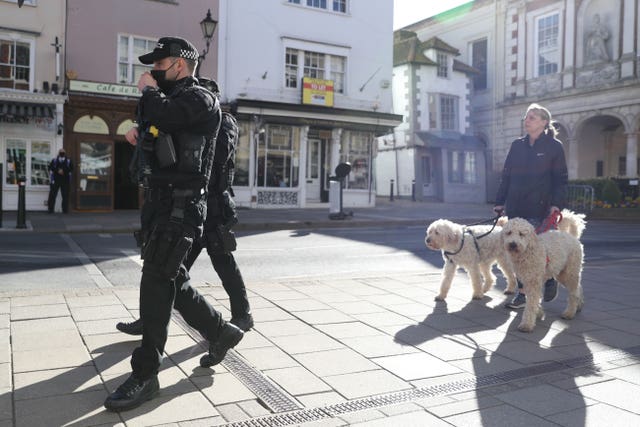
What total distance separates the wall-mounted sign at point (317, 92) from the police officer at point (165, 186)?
1983 centimetres

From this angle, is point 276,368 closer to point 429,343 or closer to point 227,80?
point 429,343

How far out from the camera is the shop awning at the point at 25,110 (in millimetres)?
17984

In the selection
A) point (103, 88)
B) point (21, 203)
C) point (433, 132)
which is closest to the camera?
point (21, 203)

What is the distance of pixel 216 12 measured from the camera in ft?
70.5

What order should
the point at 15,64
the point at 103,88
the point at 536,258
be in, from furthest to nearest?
the point at 103,88, the point at 15,64, the point at 536,258

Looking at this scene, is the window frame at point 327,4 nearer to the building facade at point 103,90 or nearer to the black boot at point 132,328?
the building facade at point 103,90

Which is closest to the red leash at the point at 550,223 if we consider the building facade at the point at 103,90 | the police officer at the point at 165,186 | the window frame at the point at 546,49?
the police officer at the point at 165,186

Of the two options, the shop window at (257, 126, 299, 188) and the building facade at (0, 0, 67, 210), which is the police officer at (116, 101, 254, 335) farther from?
the shop window at (257, 126, 299, 188)

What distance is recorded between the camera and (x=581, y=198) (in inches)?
889

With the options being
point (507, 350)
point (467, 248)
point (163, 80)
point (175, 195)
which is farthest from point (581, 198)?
point (175, 195)

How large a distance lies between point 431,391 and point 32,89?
19.2 meters

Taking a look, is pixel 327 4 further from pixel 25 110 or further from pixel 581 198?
pixel 581 198

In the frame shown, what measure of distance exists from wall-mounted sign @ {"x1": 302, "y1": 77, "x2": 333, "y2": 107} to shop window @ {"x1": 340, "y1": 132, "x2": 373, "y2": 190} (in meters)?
1.96

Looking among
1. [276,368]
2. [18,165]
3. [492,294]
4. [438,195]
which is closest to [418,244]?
[492,294]
